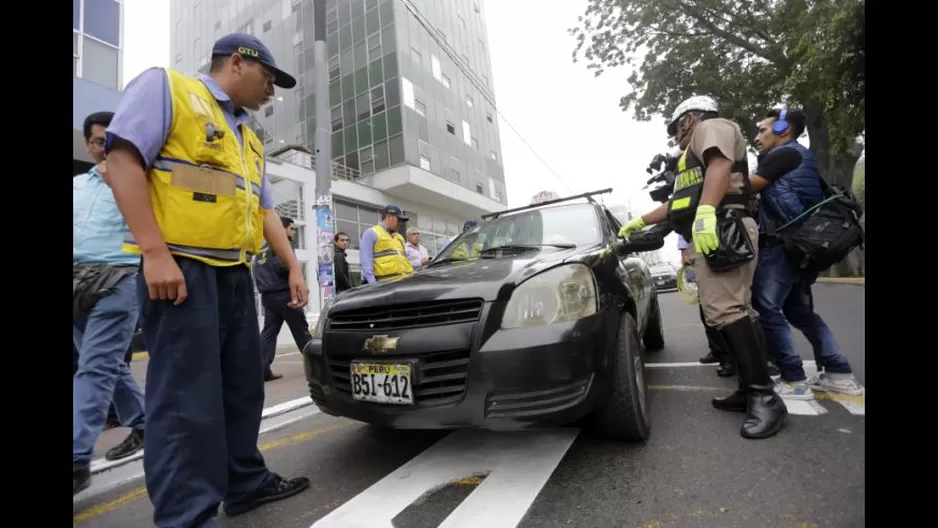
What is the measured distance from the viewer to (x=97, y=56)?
11422 millimetres

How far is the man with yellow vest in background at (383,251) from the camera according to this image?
5000 mm

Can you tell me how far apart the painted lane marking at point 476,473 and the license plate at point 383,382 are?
371 mm

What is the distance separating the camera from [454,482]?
1939 millimetres

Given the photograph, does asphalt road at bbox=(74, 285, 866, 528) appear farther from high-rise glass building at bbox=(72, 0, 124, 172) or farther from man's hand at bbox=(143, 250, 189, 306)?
high-rise glass building at bbox=(72, 0, 124, 172)

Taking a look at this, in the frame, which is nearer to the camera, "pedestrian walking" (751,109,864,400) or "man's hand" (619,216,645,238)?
"pedestrian walking" (751,109,864,400)

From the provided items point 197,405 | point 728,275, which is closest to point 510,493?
point 197,405

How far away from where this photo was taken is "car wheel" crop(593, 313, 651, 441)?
6.84ft

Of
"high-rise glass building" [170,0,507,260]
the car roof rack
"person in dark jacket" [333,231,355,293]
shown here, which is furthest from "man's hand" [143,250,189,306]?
"high-rise glass building" [170,0,507,260]

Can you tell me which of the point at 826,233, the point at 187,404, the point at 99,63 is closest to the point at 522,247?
the point at 826,233

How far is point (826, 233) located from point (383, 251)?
12.7 ft

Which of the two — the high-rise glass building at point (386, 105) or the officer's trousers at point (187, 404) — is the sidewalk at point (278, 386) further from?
the high-rise glass building at point (386, 105)

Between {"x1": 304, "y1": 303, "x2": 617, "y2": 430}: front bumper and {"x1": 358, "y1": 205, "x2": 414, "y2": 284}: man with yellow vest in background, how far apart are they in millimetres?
3091

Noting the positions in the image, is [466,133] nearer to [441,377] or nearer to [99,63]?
[99,63]
